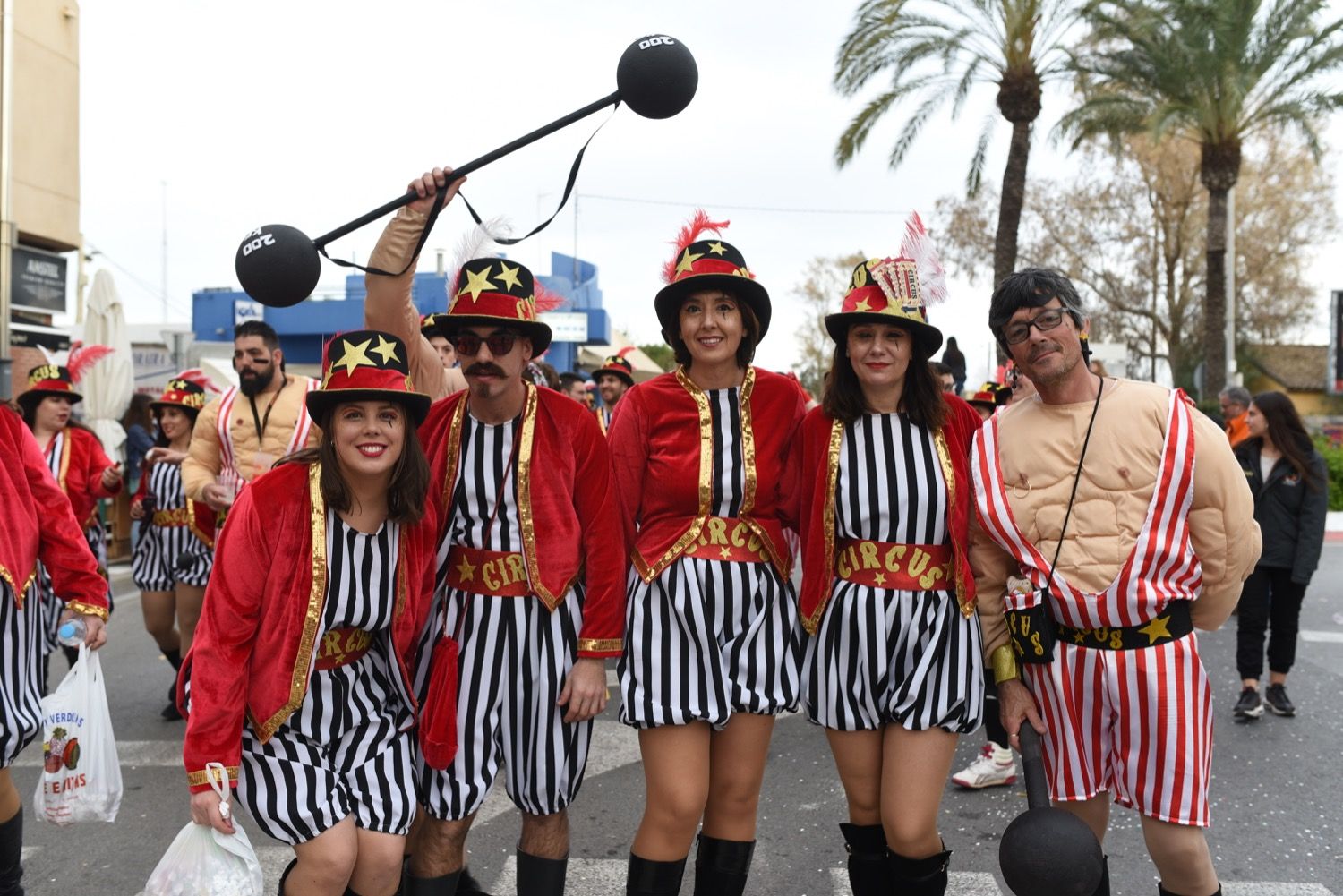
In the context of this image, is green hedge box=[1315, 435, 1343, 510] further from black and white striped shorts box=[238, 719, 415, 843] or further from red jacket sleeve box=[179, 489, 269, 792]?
red jacket sleeve box=[179, 489, 269, 792]

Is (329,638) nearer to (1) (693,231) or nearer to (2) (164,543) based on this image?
(1) (693,231)

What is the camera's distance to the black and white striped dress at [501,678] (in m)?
3.15

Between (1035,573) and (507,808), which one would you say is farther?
(507,808)

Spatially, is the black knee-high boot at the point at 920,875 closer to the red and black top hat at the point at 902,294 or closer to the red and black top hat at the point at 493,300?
the red and black top hat at the point at 902,294

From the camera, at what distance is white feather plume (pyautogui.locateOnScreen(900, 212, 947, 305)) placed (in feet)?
10.9

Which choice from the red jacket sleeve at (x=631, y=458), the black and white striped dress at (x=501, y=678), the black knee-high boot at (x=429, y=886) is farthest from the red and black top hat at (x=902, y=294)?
the black knee-high boot at (x=429, y=886)

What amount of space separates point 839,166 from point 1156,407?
14740mm

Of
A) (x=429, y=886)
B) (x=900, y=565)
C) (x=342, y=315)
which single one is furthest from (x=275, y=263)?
(x=342, y=315)

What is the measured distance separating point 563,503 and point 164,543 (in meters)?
4.36

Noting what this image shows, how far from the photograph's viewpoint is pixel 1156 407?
296cm

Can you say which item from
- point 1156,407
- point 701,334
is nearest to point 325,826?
point 701,334

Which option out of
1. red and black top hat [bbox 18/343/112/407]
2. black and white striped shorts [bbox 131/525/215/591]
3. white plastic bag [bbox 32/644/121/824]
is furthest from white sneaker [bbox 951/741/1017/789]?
red and black top hat [bbox 18/343/112/407]

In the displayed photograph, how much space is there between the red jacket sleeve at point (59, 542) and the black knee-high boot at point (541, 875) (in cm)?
167

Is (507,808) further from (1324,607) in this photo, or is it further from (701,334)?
(1324,607)
